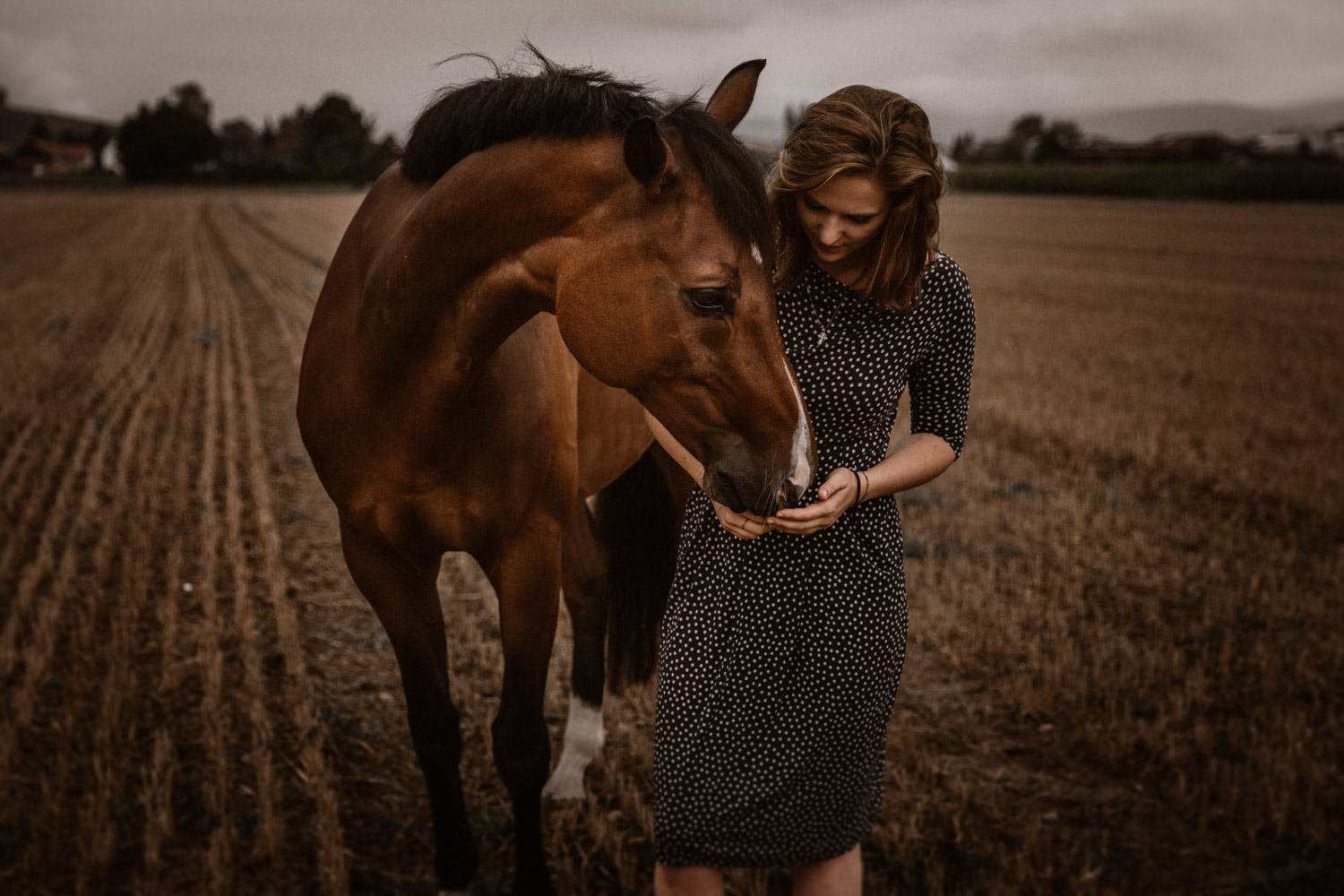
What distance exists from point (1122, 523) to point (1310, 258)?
68.7ft

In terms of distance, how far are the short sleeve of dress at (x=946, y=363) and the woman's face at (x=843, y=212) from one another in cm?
21

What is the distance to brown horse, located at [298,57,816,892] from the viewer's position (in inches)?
72.3

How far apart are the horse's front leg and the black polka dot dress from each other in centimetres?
72

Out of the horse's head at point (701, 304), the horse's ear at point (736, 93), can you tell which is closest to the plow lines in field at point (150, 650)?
the horse's head at point (701, 304)

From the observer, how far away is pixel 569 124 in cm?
196

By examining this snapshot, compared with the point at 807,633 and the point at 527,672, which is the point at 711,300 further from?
the point at 527,672

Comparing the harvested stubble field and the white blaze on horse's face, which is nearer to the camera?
the white blaze on horse's face

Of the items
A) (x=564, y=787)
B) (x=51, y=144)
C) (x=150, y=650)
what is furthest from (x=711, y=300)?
(x=51, y=144)

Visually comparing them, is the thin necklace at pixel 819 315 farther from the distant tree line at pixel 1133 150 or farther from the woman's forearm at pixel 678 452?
the distant tree line at pixel 1133 150

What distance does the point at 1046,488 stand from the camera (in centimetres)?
689

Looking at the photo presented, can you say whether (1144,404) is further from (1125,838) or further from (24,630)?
(24,630)

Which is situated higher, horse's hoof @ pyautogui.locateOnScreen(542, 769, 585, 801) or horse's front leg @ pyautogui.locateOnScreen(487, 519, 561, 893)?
horse's front leg @ pyautogui.locateOnScreen(487, 519, 561, 893)

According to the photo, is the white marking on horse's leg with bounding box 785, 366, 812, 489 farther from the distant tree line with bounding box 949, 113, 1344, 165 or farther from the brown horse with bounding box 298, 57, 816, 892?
the distant tree line with bounding box 949, 113, 1344, 165

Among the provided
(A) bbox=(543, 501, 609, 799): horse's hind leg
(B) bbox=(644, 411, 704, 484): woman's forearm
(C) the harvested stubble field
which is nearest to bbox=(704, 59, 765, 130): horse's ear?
(B) bbox=(644, 411, 704, 484): woman's forearm
